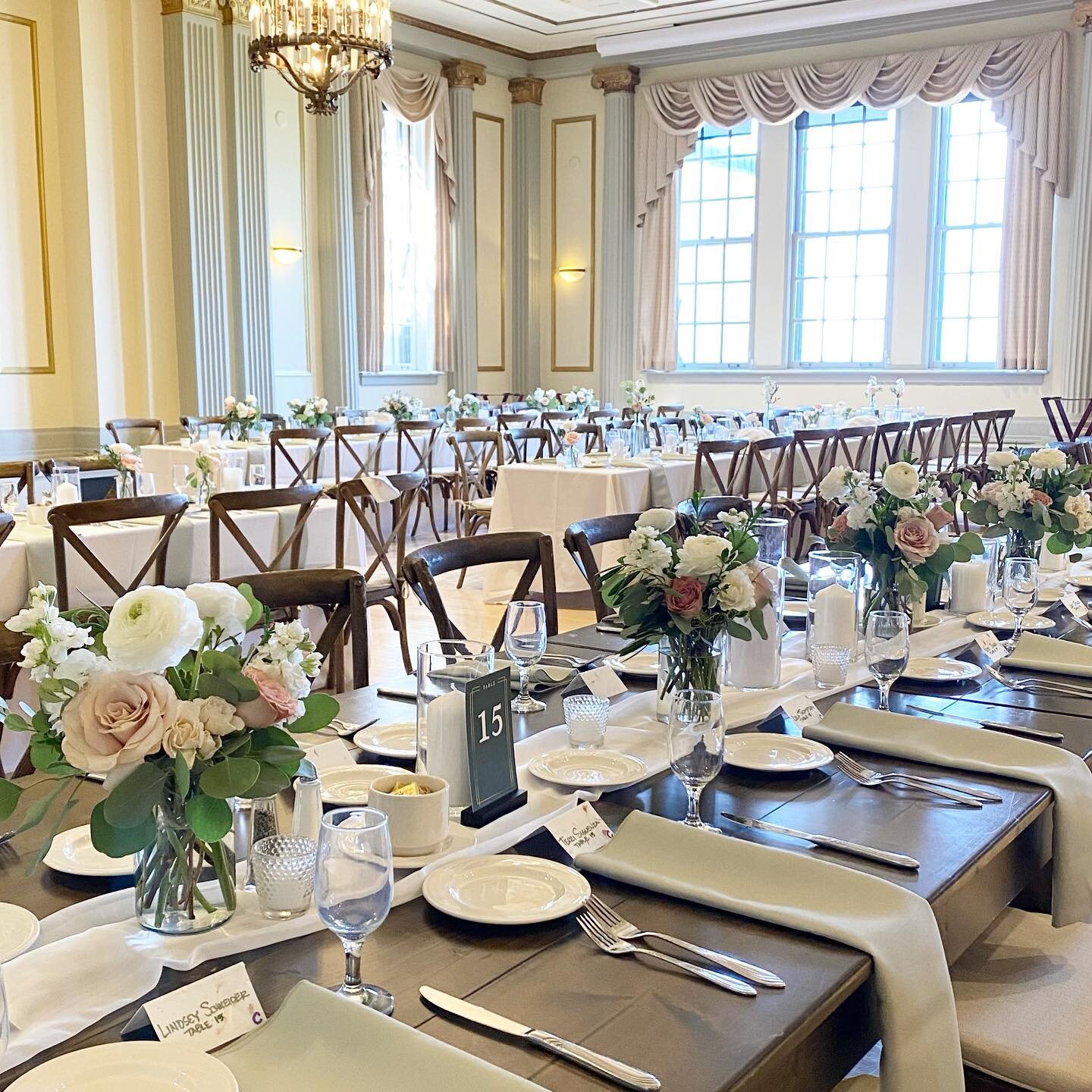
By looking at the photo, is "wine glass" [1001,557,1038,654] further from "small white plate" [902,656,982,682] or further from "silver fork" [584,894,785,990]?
"silver fork" [584,894,785,990]

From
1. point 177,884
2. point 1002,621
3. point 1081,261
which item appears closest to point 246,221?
point 1081,261

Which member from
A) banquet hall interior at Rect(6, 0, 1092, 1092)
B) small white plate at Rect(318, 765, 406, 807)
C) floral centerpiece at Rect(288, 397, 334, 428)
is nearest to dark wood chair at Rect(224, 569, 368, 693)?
banquet hall interior at Rect(6, 0, 1092, 1092)

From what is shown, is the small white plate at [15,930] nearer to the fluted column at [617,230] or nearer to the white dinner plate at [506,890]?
the white dinner plate at [506,890]

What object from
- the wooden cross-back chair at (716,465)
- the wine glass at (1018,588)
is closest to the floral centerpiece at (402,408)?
the wooden cross-back chair at (716,465)

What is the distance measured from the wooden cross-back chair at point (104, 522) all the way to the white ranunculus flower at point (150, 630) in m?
2.84

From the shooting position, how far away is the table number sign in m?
1.51

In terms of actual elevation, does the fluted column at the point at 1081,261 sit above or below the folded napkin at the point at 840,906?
above

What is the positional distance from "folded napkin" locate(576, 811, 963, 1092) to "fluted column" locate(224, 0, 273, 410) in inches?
333

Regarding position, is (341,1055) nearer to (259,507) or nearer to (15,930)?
(15,930)

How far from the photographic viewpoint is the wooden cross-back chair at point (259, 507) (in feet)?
13.5

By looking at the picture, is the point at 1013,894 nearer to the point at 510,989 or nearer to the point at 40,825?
the point at 510,989

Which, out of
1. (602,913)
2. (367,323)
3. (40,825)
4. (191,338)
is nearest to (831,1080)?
(602,913)

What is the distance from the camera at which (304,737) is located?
76.0 inches

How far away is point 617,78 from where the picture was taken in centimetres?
1170
